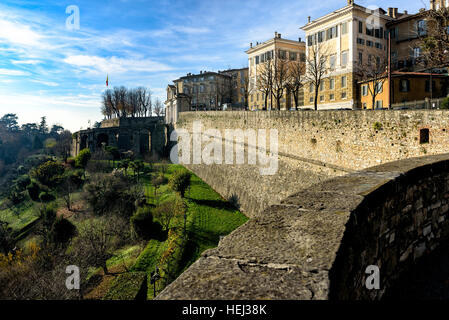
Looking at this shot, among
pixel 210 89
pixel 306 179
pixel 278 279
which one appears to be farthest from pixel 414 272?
pixel 210 89

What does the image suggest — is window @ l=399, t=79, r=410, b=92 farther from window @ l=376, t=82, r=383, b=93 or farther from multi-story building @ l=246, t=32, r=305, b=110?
multi-story building @ l=246, t=32, r=305, b=110

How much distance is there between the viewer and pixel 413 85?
2184 centimetres

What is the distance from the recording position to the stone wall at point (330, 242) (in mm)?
1732

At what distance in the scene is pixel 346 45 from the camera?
99.2ft

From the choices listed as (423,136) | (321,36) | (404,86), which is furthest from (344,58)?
(423,136)

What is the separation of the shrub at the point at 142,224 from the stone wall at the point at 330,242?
58.2 feet

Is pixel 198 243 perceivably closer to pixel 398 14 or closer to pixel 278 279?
pixel 278 279

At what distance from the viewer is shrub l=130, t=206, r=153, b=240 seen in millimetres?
→ 19844

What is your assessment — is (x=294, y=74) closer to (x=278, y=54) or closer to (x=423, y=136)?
(x=278, y=54)

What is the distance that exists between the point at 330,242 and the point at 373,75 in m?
27.2

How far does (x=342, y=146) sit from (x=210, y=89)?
48.9 m

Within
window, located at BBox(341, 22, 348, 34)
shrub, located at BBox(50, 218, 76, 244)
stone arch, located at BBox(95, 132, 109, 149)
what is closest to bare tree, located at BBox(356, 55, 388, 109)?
window, located at BBox(341, 22, 348, 34)

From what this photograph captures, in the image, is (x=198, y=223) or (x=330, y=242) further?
(x=198, y=223)
